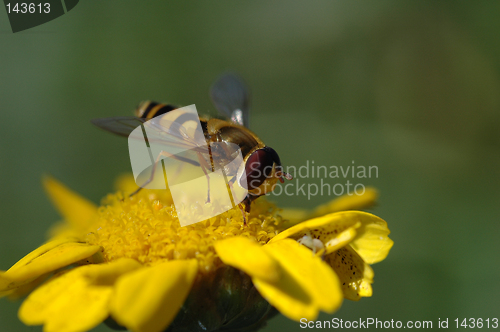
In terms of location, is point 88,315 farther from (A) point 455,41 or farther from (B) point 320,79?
(A) point 455,41

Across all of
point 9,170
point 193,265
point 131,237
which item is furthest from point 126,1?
point 193,265

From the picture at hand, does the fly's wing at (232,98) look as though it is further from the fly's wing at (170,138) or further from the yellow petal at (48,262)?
the yellow petal at (48,262)

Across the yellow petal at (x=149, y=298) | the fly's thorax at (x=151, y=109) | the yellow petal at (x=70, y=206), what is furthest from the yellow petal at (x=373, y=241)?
the yellow petal at (x=70, y=206)

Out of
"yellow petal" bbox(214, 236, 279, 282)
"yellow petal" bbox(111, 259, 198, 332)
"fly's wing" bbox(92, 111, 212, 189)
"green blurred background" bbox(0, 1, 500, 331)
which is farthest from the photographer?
"green blurred background" bbox(0, 1, 500, 331)

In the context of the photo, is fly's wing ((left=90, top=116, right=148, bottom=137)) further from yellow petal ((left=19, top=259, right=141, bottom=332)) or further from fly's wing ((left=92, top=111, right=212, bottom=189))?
yellow petal ((left=19, top=259, right=141, bottom=332))

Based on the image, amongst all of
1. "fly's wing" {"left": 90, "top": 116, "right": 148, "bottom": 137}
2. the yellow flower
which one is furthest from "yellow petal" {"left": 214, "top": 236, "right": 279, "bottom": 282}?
"fly's wing" {"left": 90, "top": 116, "right": 148, "bottom": 137}
